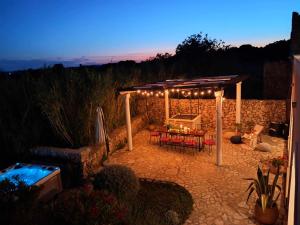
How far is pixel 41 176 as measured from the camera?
18.5 ft

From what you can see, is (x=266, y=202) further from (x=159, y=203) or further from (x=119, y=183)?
(x=119, y=183)

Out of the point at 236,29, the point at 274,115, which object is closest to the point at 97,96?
the point at 274,115

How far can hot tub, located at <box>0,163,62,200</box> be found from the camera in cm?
544

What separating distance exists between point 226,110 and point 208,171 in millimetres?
4404

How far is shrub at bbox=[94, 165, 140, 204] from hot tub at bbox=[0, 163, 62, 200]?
4.07 feet

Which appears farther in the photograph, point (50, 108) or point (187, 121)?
point (187, 121)

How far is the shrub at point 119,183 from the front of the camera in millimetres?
5082

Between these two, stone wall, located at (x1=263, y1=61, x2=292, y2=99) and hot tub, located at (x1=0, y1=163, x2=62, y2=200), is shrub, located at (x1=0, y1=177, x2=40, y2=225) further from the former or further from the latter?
stone wall, located at (x1=263, y1=61, x2=292, y2=99)

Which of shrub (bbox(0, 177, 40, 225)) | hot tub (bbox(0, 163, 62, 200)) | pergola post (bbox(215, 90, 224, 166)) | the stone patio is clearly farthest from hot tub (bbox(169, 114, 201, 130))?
shrub (bbox(0, 177, 40, 225))

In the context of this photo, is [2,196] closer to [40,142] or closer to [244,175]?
[40,142]

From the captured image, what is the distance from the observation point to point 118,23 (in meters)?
15.6

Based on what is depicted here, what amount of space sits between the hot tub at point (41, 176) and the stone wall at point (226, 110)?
6432mm

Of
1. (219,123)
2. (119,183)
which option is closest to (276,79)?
(219,123)

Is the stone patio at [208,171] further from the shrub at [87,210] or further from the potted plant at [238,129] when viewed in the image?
the shrub at [87,210]
